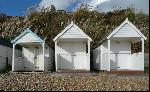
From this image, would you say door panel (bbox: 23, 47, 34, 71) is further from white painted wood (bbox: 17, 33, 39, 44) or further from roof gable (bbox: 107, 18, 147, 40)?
roof gable (bbox: 107, 18, 147, 40)

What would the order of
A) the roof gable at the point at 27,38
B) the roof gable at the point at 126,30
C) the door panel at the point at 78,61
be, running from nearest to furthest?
1. the roof gable at the point at 126,30
2. the roof gable at the point at 27,38
3. the door panel at the point at 78,61

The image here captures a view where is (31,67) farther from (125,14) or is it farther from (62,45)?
(125,14)

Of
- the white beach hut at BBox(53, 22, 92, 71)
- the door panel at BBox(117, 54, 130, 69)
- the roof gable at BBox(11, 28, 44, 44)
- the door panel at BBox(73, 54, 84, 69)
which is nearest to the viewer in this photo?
the roof gable at BBox(11, 28, 44, 44)

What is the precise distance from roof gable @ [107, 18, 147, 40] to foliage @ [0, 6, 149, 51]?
14472 mm

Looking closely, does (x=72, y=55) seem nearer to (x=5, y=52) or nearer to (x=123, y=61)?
(x=123, y=61)

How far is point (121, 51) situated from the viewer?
26453mm

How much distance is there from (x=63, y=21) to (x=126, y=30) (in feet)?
69.0

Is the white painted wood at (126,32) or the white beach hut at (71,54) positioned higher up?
the white painted wood at (126,32)

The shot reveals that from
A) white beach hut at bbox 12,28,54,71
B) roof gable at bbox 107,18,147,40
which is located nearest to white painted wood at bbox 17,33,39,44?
white beach hut at bbox 12,28,54,71

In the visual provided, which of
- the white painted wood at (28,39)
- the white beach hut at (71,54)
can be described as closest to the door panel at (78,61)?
the white beach hut at (71,54)

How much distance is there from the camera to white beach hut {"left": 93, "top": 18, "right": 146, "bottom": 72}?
24172 mm

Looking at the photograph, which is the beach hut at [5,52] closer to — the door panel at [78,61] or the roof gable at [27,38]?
the roof gable at [27,38]

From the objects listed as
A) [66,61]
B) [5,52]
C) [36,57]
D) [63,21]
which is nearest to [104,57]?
[66,61]

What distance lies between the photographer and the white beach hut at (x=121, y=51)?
24172mm
